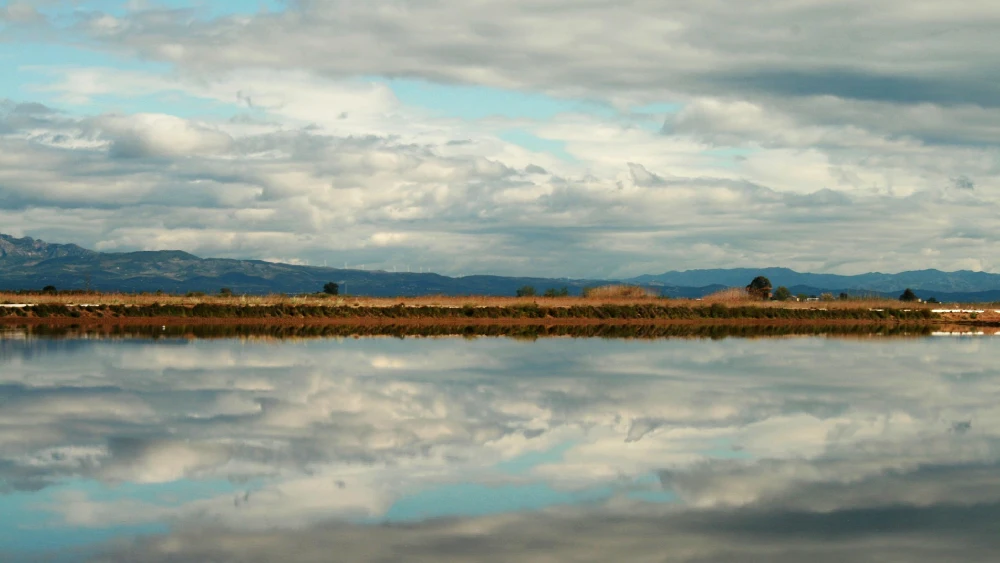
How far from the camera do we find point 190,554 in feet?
31.1

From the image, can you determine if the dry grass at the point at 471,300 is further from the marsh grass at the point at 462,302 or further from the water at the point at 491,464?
the water at the point at 491,464

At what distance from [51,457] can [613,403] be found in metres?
9.58

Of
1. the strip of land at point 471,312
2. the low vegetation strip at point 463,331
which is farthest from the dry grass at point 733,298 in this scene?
the low vegetation strip at point 463,331

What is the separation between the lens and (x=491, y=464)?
13797 mm

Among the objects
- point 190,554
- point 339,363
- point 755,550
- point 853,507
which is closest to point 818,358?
point 339,363

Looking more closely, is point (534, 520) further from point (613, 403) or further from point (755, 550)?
point (613, 403)

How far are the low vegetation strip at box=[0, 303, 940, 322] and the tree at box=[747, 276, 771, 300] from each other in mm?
12856

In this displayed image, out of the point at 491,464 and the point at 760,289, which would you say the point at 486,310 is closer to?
the point at 760,289

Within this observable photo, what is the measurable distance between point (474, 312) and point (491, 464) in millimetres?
45067

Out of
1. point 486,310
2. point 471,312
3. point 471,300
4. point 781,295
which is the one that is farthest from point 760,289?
point 471,312

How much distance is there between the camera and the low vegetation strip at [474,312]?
54.5m

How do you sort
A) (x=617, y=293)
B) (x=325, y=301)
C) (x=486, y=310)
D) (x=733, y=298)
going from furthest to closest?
(x=733, y=298) → (x=617, y=293) → (x=325, y=301) → (x=486, y=310)

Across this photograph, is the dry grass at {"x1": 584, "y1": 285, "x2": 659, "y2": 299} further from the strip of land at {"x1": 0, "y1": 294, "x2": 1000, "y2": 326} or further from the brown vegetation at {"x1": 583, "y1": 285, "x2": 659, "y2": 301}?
the strip of land at {"x1": 0, "y1": 294, "x2": 1000, "y2": 326}

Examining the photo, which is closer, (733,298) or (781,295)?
(733,298)
